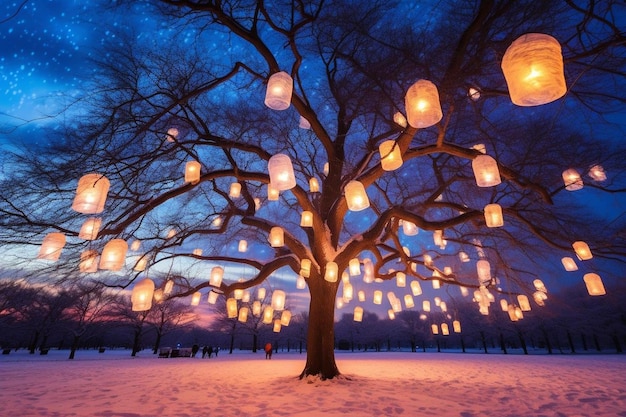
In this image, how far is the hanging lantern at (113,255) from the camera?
4148 millimetres

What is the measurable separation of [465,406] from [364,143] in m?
5.52

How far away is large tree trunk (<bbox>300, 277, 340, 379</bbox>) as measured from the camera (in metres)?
6.00

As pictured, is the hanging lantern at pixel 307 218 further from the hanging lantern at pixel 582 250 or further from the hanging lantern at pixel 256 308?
the hanging lantern at pixel 256 308

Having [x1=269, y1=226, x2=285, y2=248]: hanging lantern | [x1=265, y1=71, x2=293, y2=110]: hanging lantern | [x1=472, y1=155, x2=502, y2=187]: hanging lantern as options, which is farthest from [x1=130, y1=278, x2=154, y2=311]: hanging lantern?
[x1=472, y1=155, x2=502, y2=187]: hanging lantern

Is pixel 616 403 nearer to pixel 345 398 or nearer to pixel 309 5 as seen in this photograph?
pixel 345 398

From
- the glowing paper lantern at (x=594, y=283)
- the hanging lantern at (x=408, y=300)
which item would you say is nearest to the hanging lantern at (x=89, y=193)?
the glowing paper lantern at (x=594, y=283)

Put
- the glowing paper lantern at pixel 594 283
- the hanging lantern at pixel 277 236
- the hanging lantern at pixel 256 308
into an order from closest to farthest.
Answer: the glowing paper lantern at pixel 594 283 → the hanging lantern at pixel 277 236 → the hanging lantern at pixel 256 308

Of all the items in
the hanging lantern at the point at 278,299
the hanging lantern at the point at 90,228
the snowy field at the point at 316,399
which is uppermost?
the hanging lantern at the point at 90,228

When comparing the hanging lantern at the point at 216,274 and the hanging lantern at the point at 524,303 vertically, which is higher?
the hanging lantern at the point at 216,274

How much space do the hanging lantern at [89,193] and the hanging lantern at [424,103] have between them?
370 centimetres

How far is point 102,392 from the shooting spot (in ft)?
16.2

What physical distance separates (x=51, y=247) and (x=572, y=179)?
8840 mm

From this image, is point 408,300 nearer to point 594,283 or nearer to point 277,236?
point 594,283

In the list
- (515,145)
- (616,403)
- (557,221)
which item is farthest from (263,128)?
(616,403)
